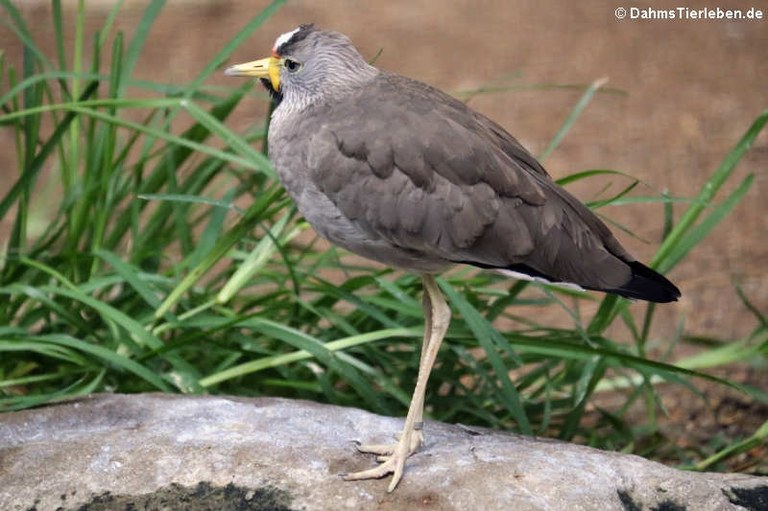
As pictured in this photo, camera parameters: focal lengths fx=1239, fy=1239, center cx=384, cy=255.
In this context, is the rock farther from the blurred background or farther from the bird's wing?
the blurred background

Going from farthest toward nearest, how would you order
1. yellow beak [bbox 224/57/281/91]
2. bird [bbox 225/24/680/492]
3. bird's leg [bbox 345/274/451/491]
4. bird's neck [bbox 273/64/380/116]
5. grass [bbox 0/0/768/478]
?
grass [bbox 0/0/768/478]
yellow beak [bbox 224/57/281/91]
bird's neck [bbox 273/64/380/116]
bird [bbox 225/24/680/492]
bird's leg [bbox 345/274/451/491]

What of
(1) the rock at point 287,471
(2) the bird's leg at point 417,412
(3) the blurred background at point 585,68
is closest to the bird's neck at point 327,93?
(2) the bird's leg at point 417,412

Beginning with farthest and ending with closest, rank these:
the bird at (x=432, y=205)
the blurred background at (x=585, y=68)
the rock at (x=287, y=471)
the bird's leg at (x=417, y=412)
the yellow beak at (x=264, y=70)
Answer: the blurred background at (x=585, y=68), the yellow beak at (x=264, y=70), the bird at (x=432, y=205), the bird's leg at (x=417, y=412), the rock at (x=287, y=471)

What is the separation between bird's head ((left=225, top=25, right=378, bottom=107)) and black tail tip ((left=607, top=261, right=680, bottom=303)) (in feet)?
2.81

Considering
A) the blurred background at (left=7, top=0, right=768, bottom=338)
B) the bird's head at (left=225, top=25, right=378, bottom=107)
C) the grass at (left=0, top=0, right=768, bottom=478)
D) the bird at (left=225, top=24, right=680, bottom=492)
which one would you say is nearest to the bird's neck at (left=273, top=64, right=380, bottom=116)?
the bird's head at (left=225, top=25, right=378, bottom=107)

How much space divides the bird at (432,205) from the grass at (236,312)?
0.45 metres

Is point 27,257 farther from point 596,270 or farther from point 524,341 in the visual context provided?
point 596,270

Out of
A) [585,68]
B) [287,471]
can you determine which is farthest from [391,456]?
[585,68]

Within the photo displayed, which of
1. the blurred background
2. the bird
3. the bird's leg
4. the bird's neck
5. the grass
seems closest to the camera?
the bird's leg

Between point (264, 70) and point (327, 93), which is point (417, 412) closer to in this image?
point (327, 93)

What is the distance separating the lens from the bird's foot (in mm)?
2785

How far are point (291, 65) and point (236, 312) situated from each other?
2.88ft

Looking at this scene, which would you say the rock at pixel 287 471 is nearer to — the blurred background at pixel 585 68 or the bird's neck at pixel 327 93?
the bird's neck at pixel 327 93

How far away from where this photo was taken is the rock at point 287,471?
269 centimetres
